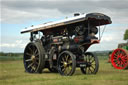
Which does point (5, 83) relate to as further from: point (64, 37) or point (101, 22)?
point (101, 22)

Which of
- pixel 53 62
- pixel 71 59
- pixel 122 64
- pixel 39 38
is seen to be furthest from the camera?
pixel 122 64

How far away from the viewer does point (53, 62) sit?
1473 centimetres

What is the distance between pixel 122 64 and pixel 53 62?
556cm

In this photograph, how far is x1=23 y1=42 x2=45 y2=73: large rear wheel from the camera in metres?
14.7

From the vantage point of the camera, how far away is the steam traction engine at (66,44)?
A: 12836 millimetres

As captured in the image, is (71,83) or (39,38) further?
(39,38)

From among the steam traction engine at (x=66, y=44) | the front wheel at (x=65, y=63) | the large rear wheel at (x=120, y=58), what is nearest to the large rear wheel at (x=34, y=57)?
the steam traction engine at (x=66, y=44)

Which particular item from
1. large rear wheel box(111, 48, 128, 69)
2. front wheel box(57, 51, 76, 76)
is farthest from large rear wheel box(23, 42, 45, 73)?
large rear wheel box(111, 48, 128, 69)

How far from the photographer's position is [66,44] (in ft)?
45.1

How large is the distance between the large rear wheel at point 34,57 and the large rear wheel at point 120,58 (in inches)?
234

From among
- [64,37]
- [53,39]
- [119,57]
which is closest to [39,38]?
[53,39]

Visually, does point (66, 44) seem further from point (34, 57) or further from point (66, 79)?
point (66, 79)

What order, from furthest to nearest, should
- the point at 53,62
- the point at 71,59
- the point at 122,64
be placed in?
1. the point at 122,64
2. the point at 53,62
3. the point at 71,59

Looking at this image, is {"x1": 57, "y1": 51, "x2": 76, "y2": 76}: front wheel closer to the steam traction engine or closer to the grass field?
the steam traction engine
